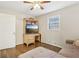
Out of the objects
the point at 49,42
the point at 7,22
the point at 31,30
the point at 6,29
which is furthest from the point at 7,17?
the point at 49,42

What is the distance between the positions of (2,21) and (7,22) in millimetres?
268

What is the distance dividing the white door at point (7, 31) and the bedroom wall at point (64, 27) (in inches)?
85.1

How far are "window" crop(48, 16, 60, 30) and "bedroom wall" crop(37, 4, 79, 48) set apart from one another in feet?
0.79

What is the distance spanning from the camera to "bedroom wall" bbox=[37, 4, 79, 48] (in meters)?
3.74

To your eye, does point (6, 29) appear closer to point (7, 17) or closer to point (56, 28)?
point (7, 17)

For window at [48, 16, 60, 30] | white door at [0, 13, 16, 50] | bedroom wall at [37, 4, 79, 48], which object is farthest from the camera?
window at [48, 16, 60, 30]

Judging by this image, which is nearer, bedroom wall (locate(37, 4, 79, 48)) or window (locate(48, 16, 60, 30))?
bedroom wall (locate(37, 4, 79, 48))

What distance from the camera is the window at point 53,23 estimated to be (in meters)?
4.89

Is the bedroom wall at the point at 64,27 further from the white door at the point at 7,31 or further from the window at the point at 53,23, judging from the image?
the white door at the point at 7,31

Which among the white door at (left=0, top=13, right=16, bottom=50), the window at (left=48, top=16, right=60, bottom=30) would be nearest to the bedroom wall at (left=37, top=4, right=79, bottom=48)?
the window at (left=48, top=16, right=60, bottom=30)

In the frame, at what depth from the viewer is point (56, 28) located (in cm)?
495

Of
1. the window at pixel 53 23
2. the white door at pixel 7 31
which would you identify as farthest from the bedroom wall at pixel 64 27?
the white door at pixel 7 31

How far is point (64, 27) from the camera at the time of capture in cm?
432

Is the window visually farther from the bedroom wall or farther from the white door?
the white door
